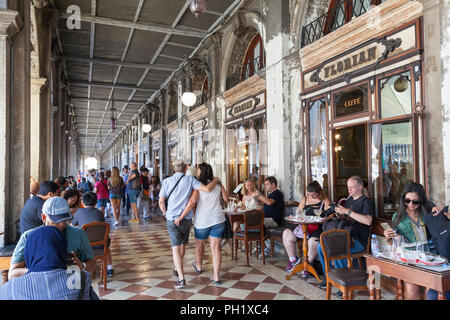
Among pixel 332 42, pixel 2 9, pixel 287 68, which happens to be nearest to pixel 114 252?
pixel 2 9

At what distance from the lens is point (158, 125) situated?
50.3 feet

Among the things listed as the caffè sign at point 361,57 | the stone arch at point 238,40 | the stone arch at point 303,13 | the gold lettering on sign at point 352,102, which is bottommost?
the gold lettering on sign at point 352,102

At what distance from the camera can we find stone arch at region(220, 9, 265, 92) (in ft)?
23.2

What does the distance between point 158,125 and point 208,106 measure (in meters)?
6.43

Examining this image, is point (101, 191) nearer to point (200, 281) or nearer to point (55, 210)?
point (200, 281)

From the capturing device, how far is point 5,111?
372 centimetres

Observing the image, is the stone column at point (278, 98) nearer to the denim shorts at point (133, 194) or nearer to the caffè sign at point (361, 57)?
the caffè sign at point (361, 57)

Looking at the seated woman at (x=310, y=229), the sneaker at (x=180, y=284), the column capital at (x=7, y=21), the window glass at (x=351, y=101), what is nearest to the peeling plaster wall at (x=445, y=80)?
the window glass at (x=351, y=101)

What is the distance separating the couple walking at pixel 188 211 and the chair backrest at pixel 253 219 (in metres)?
0.75

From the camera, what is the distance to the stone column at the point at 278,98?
19.2ft

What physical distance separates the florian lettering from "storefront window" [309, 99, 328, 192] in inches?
18.7
